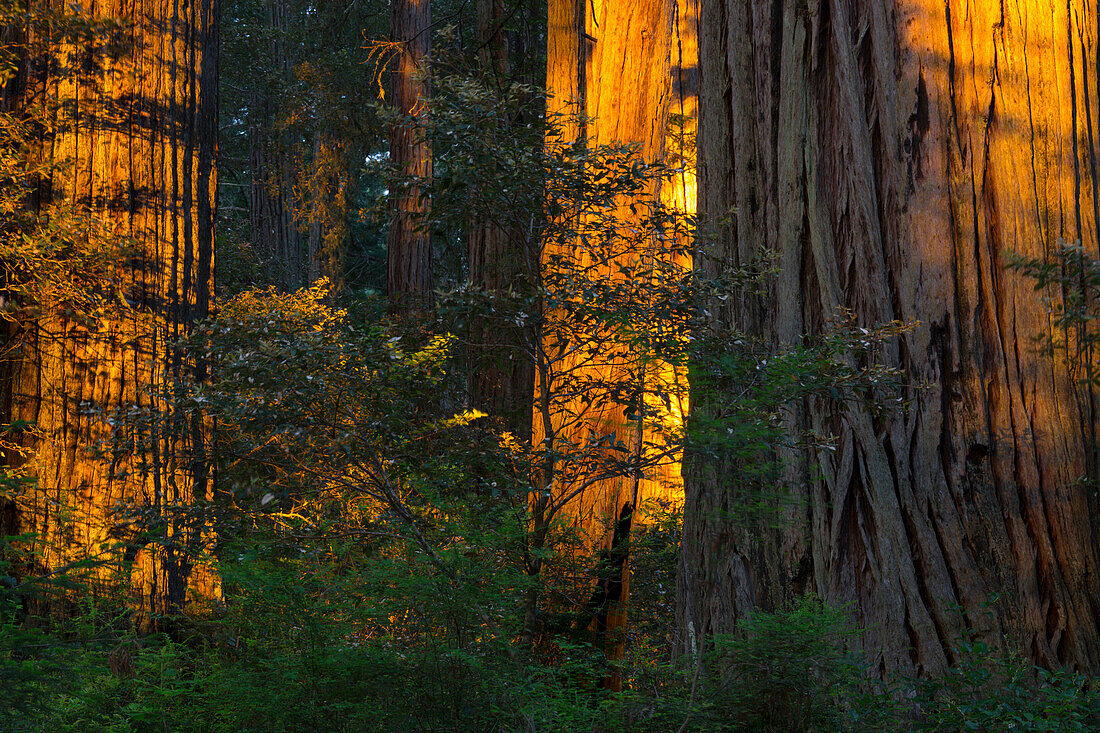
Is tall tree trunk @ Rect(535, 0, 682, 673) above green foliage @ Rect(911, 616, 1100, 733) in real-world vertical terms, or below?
above

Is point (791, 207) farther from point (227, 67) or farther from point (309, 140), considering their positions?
point (227, 67)

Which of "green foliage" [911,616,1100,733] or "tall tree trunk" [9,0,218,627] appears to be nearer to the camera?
"green foliage" [911,616,1100,733]

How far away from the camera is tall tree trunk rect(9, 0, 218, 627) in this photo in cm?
495

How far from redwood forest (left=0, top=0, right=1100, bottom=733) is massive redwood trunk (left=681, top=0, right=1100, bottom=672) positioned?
0.01 metres

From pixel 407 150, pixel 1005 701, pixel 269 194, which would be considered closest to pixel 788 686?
pixel 1005 701

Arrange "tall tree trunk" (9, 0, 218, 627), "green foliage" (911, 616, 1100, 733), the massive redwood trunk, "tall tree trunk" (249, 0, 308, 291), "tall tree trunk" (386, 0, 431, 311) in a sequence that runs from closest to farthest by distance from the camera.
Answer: "green foliage" (911, 616, 1100, 733) < the massive redwood trunk < "tall tree trunk" (9, 0, 218, 627) < "tall tree trunk" (386, 0, 431, 311) < "tall tree trunk" (249, 0, 308, 291)

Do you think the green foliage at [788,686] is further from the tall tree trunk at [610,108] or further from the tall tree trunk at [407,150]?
the tall tree trunk at [407,150]

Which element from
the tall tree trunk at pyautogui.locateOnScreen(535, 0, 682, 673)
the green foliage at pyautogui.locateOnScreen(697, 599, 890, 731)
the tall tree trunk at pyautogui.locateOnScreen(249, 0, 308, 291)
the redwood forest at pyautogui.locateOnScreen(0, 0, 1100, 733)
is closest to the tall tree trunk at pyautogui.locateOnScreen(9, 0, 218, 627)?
the redwood forest at pyautogui.locateOnScreen(0, 0, 1100, 733)

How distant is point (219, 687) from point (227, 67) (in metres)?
19.1

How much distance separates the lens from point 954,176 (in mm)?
3932

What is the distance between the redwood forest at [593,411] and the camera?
3.22 metres

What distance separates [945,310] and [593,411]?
8.31ft

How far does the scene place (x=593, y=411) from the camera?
5.94 m

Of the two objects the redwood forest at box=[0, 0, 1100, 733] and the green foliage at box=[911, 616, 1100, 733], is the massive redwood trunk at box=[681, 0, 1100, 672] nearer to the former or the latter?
the redwood forest at box=[0, 0, 1100, 733]
